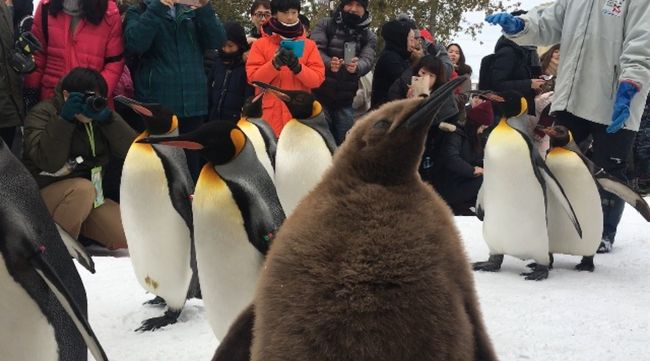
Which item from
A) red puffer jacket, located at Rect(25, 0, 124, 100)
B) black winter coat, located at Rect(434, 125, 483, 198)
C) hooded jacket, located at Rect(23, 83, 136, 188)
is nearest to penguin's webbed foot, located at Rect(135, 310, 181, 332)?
hooded jacket, located at Rect(23, 83, 136, 188)

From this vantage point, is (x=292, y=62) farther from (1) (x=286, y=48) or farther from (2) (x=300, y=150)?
(2) (x=300, y=150)

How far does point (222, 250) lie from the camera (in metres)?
2.07

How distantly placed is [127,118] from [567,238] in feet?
8.11

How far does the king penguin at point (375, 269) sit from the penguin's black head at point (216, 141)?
3.25 ft

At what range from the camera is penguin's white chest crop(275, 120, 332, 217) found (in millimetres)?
3193

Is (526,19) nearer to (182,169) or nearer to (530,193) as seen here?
(530,193)

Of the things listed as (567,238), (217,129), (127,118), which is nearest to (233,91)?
(127,118)

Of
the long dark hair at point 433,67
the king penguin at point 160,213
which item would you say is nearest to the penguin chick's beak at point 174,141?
the king penguin at point 160,213

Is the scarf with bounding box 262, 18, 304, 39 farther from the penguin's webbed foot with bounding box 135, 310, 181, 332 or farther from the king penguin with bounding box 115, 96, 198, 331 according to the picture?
the penguin's webbed foot with bounding box 135, 310, 181, 332

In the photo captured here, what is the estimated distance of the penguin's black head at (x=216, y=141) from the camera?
6.56 ft

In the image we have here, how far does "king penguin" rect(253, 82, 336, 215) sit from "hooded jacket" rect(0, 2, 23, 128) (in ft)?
3.86

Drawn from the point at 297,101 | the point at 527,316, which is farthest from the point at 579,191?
the point at 297,101

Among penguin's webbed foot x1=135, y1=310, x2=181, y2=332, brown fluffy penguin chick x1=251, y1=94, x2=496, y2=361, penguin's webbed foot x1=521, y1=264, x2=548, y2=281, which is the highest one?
brown fluffy penguin chick x1=251, y1=94, x2=496, y2=361

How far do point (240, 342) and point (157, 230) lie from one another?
157cm
